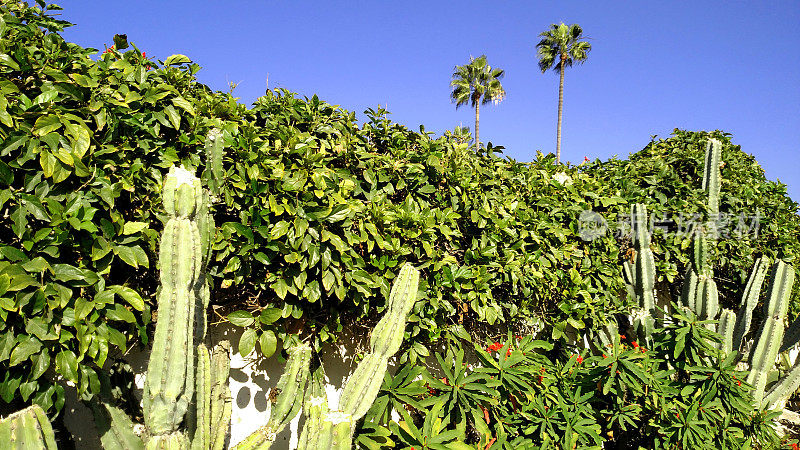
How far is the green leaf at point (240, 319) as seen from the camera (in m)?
2.60

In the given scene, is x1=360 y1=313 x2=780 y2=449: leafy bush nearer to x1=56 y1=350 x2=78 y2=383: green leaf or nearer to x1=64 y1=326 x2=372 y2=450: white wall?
x1=64 y1=326 x2=372 y2=450: white wall

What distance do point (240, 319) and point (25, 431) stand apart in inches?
42.2

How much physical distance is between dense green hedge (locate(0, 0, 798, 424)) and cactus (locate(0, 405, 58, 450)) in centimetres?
19

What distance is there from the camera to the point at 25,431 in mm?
Result: 1653

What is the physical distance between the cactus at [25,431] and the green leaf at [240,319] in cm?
97

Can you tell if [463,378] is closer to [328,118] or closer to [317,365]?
[317,365]

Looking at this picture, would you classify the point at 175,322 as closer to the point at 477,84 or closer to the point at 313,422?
the point at 313,422

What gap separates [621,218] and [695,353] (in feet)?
4.49

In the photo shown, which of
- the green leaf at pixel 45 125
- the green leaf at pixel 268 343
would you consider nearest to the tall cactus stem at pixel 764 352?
the green leaf at pixel 268 343

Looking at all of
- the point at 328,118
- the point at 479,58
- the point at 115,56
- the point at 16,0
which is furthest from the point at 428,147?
the point at 479,58

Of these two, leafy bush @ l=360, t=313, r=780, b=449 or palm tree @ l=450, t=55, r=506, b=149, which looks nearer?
leafy bush @ l=360, t=313, r=780, b=449

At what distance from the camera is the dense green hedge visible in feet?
6.22

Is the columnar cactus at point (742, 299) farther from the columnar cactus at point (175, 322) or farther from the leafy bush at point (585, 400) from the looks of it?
the columnar cactus at point (175, 322)

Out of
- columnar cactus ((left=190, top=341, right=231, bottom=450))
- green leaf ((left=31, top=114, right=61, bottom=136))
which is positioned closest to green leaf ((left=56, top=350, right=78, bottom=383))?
columnar cactus ((left=190, top=341, right=231, bottom=450))
